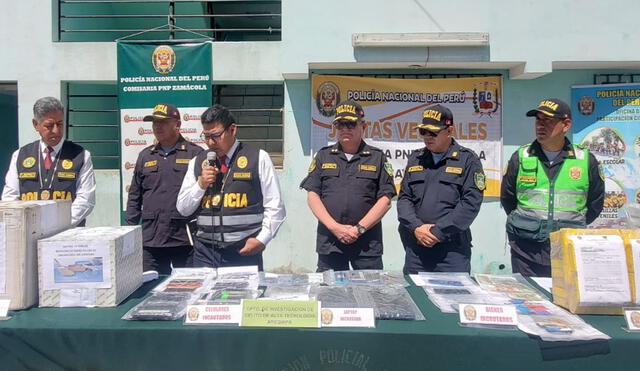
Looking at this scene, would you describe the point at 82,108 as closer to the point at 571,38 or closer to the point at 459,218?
the point at 459,218

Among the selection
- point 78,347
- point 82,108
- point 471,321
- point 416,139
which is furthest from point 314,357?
point 82,108

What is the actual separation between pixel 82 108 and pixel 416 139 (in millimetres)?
4216

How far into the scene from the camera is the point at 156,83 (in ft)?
16.7

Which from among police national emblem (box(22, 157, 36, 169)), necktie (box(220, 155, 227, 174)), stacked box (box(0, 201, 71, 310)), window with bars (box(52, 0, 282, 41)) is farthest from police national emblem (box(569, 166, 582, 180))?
window with bars (box(52, 0, 282, 41))

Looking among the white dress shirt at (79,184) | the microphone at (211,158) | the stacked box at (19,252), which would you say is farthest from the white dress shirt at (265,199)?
the stacked box at (19,252)

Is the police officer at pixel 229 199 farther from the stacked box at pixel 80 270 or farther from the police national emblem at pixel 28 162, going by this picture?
the police national emblem at pixel 28 162

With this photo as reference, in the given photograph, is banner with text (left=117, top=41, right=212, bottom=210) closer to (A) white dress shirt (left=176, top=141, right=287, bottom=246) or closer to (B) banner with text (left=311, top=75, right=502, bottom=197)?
(B) banner with text (left=311, top=75, right=502, bottom=197)

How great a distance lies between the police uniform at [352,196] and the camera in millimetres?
3086

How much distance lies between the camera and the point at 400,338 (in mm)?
1690

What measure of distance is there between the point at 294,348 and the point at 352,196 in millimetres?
1493

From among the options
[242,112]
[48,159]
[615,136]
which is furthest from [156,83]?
[615,136]

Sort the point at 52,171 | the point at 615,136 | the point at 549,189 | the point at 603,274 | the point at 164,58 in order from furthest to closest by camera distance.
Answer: the point at 615,136 < the point at 164,58 < the point at 52,171 < the point at 549,189 < the point at 603,274

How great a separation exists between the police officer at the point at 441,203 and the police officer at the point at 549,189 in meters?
0.28

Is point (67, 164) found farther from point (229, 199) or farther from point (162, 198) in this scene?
point (229, 199)
